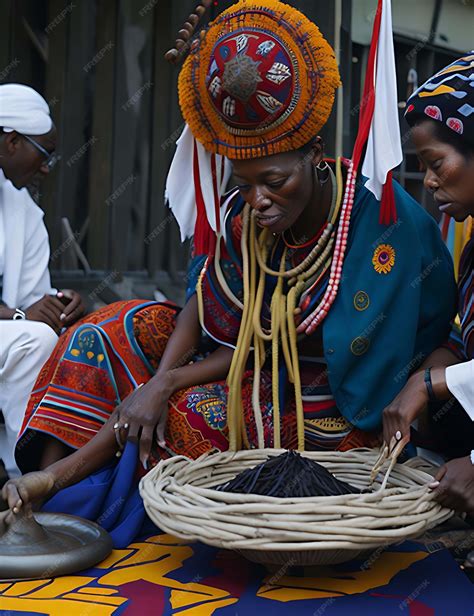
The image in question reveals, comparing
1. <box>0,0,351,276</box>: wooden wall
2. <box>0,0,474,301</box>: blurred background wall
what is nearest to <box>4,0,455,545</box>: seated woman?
<box>0,0,474,301</box>: blurred background wall

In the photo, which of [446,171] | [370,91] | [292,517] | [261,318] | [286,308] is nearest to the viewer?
[292,517]

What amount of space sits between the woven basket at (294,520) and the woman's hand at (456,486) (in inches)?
1.1

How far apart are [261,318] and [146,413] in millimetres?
510

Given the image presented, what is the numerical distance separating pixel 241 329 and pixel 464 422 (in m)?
0.80

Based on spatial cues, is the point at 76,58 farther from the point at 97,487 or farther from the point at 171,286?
the point at 97,487

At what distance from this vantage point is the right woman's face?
259 cm

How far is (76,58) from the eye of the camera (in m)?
A: 5.39

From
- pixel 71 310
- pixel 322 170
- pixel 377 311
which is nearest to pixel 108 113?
pixel 71 310

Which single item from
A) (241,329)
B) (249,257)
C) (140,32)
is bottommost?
(241,329)

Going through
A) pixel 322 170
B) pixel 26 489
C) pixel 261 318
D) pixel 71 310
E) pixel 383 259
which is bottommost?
pixel 26 489

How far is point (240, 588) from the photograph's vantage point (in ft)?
7.91

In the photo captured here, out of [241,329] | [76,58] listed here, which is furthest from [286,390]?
[76,58]

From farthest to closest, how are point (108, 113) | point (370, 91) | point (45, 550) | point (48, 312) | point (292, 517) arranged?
point (108, 113) → point (48, 312) → point (370, 91) → point (45, 550) → point (292, 517)

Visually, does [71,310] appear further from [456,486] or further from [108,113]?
[108,113]
